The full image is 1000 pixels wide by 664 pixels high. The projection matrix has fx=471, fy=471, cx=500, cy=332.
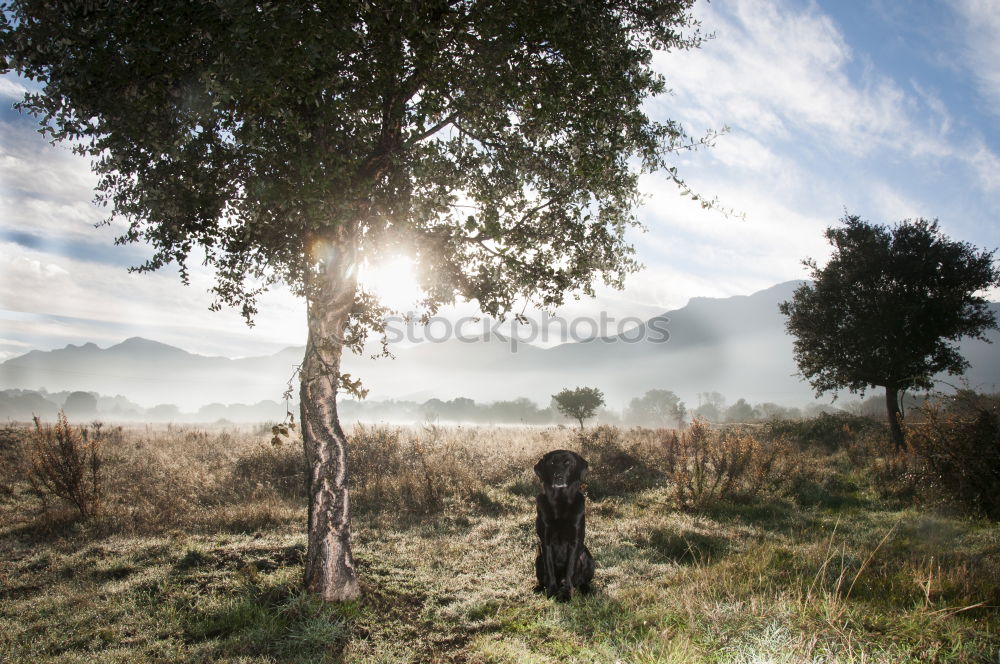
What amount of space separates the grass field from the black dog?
37cm

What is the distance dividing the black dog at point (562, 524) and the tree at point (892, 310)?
64.8 feet

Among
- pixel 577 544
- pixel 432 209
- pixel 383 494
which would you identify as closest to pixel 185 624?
pixel 577 544

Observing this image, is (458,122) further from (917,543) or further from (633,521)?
(917,543)

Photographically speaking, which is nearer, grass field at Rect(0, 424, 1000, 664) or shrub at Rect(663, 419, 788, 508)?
grass field at Rect(0, 424, 1000, 664)

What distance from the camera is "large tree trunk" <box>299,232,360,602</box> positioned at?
6074mm

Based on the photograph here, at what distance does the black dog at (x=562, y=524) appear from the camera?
6.07 meters

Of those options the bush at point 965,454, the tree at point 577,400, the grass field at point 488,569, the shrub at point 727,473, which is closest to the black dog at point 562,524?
the grass field at point 488,569

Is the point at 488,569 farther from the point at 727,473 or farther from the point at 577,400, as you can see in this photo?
the point at 577,400

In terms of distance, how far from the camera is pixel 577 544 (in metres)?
6.15

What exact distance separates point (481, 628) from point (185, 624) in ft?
11.1

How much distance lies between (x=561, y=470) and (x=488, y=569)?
2.69 m

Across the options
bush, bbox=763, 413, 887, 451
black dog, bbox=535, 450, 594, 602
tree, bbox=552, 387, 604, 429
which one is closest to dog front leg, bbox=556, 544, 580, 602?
black dog, bbox=535, 450, 594, 602

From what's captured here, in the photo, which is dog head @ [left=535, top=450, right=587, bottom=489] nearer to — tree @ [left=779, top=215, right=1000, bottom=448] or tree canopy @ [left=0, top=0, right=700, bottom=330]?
tree canopy @ [left=0, top=0, right=700, bottom=330]

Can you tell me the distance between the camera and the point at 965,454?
855cm
